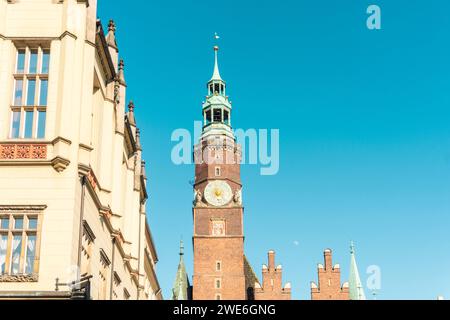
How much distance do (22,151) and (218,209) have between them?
2864 inches

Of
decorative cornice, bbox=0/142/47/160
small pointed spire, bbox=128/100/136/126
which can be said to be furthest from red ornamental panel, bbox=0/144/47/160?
small pointed spire, bbox=128/100/136/126

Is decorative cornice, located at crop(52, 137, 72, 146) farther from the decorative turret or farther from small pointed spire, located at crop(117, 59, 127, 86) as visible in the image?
the decorative turret

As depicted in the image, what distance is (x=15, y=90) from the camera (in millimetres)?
24047

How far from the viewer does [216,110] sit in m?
102

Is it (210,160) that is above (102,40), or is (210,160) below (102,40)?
above

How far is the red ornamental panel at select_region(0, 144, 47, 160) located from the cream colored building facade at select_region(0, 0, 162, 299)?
3 cm

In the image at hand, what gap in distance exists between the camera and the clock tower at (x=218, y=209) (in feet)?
303

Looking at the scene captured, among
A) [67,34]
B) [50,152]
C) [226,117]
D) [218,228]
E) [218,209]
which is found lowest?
[50,152]

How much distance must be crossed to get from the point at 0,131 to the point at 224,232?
72226 millimetres

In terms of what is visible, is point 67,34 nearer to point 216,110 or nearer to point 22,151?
point 22,151

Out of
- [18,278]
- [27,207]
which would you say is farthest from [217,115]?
[18,278]

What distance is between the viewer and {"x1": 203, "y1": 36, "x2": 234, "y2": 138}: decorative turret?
10038 centimetres

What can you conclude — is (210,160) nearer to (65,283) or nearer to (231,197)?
(231,197)
